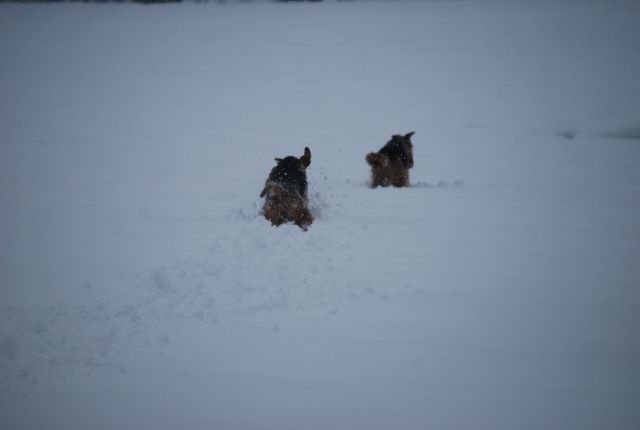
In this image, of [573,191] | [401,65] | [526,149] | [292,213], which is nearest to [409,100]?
[401,65]

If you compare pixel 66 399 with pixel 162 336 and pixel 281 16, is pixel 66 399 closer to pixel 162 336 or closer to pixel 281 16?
pixel 162 336

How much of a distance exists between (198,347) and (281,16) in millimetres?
29386

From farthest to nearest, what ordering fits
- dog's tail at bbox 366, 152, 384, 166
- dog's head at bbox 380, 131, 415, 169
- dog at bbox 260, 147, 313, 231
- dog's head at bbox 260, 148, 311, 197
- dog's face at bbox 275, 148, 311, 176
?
dog's head at bbox 380, 131, 415, 169, dog's tail at bbox 366, 152, 384, 166, dog's face at bbox 275, 148, 311, 176, dog's head at bbox 260, 148, 311, 197, dog at bbox 260, 147, 313, 231

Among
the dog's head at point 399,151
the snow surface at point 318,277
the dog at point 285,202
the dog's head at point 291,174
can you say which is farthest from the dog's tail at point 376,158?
the dog at point 285,202

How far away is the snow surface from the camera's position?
3.09 meters

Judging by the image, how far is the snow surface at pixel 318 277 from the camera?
309 centimetres

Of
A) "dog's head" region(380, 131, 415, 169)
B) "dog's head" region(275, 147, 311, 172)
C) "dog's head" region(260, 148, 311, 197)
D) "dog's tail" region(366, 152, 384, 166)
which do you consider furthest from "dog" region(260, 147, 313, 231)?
"dog's head" region(380, 131, 415, 169)

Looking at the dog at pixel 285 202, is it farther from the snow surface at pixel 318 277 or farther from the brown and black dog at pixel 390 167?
the brown and black dog at pixel 390 167

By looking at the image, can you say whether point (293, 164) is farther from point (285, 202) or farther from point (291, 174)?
point (285, 202)

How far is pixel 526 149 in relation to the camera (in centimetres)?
1191

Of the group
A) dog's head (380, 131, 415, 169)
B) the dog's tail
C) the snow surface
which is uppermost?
dog's head (380, 131, 415, 169)

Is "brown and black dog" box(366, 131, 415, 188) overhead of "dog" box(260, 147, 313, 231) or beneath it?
overhead

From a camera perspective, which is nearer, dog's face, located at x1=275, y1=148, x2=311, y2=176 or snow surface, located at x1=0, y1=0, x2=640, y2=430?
snow surface, located at x1=0, y1=0, x2=640, y2=430

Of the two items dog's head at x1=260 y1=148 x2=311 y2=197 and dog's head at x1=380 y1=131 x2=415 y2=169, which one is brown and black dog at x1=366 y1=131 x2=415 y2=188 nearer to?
dog's head at x1=380 y1=131 x2=415 y2=169
